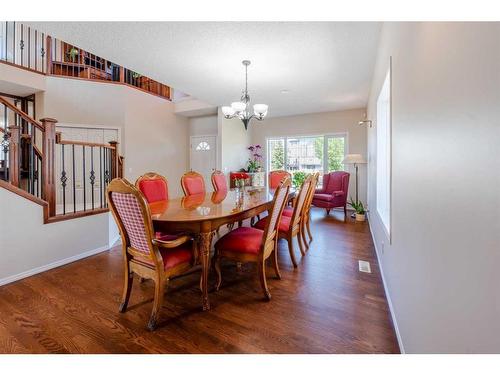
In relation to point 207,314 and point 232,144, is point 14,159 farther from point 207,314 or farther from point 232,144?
point 232,144

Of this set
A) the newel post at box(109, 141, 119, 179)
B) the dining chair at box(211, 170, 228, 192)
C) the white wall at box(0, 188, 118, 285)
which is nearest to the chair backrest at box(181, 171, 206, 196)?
the dining chair at box(211, 170, 228, 192)

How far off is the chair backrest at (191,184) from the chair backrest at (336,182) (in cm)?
334

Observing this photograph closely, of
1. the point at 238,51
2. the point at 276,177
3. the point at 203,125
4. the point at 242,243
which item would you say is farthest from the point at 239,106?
the point at 203,125

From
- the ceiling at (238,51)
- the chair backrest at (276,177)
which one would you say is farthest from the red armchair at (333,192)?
the ceiling at (238,51)

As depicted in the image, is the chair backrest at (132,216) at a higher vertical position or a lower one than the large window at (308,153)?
lower

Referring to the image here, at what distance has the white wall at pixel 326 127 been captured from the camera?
6.20 m

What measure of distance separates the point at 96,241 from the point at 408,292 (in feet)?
11.5

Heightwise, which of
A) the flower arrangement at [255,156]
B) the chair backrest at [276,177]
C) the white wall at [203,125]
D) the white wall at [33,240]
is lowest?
the white wall at [33,240]

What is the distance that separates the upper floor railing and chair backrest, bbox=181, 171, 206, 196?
344cm

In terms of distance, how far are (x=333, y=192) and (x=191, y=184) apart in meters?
3.43

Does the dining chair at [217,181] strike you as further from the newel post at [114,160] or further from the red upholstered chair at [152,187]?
the newel post at [114,160]

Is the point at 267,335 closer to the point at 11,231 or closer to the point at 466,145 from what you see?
the point at 466,145

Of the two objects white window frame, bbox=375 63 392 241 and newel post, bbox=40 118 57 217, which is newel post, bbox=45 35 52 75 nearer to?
newel post, bbox=40 118 57 217

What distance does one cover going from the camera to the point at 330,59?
339 centimetres
